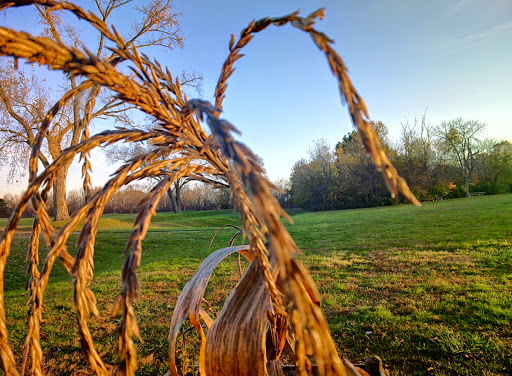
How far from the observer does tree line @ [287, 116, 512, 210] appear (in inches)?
1399

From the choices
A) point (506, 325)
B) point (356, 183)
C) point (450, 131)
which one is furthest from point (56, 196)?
point (450, 131)

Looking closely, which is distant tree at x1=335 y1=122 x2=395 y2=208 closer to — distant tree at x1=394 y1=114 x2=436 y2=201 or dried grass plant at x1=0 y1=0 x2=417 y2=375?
distant tree at x1=394 y1=114 x2=436 y2=201

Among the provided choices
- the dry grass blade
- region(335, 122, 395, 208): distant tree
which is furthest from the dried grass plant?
region(335, 122, 395, 208): distant tree

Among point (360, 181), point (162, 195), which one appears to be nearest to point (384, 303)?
point (162, 195)

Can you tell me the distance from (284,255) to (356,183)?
3722cm

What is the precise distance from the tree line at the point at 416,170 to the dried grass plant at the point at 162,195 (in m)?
36.1

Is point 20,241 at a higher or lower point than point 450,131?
lower

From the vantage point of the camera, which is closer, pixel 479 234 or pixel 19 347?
pixel 19 347

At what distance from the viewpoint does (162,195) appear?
0.76m

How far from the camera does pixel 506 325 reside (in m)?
3.50

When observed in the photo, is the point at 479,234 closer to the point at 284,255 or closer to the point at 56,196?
the point at 284,255

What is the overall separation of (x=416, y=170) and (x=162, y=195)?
41055mm

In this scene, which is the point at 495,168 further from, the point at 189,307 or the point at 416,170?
the point at 189,307

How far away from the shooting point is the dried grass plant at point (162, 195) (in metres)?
0.45
